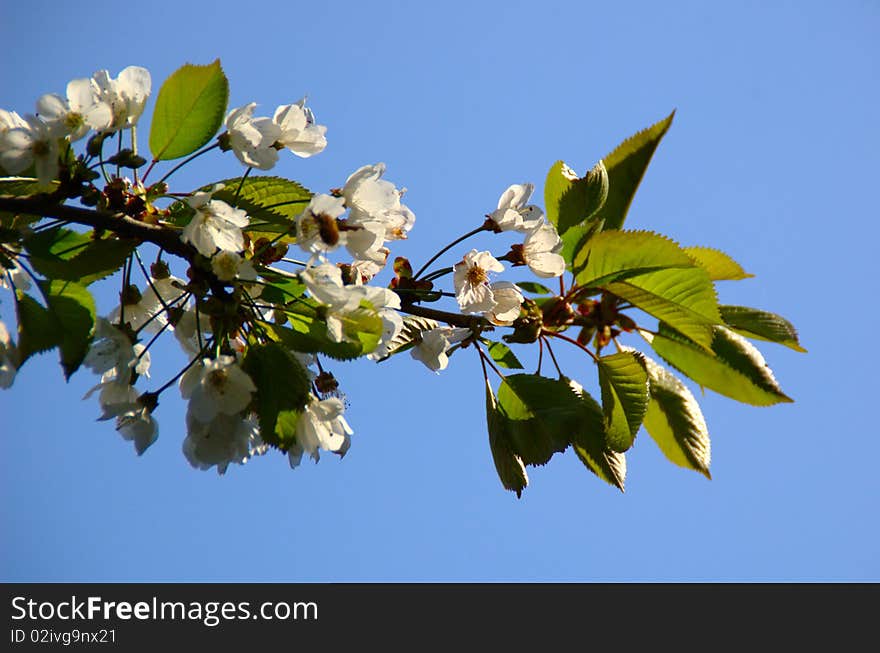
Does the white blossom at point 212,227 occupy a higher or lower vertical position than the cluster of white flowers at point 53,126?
lower

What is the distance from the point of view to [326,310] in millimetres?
2006

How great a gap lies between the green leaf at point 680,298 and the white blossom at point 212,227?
103 centimetres

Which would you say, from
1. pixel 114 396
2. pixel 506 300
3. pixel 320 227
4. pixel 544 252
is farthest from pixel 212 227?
pixel 544 252

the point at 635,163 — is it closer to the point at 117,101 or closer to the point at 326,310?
the point at 326,310

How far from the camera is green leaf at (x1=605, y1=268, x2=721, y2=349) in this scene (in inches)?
89.2

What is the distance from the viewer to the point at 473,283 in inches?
90.9

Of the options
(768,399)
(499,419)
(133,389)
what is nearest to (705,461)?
(768,399)

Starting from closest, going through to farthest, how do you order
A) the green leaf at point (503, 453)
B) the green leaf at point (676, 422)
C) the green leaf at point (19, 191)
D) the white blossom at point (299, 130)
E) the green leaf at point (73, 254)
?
Answer: the green leaf at point (73, 254) < the green leaf at point (19, 191) < the white blossom at point (299, 130) < the green leaf at point (503, 453) < the green leaf at point (676, 422)

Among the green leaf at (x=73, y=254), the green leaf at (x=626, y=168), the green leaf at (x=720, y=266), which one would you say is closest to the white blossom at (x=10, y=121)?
the green leaf at (x=73, y=254)

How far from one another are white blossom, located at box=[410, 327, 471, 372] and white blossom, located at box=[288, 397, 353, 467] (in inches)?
13.7

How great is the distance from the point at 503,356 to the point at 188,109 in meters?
1.08

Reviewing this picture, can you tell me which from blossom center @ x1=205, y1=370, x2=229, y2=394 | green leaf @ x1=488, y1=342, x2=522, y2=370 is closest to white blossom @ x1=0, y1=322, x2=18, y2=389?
Result: blossom center @ x1=205, y1=370, x2=229, y2=394

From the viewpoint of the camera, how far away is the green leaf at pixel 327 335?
2.00 meters

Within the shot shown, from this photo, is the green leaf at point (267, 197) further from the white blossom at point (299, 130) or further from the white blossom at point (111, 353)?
the white blossom at point (111, 353)
